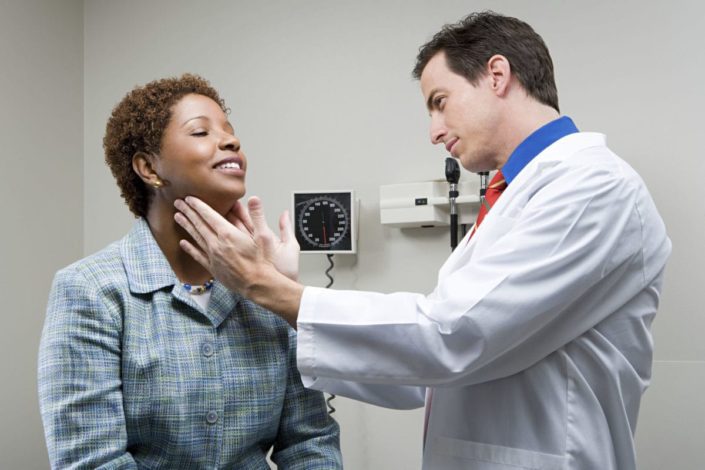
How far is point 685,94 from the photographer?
1.91 m

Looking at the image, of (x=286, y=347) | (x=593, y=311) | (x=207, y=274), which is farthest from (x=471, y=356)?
(x=207, y=274)

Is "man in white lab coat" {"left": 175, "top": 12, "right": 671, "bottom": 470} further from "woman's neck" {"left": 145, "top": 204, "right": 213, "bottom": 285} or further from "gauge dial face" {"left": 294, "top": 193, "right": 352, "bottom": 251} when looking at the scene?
"gauge dial face" {"left": 294, "top": 193, "right": 352, "bottom": 251}

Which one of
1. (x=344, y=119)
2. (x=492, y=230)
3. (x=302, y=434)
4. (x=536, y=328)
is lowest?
(x=302, y=434)

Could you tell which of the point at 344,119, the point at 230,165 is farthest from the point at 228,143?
the point at 344,119

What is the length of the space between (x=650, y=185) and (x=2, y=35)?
219cm

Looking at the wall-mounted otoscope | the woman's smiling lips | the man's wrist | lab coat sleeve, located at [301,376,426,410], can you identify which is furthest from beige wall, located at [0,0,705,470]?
the man's wrist

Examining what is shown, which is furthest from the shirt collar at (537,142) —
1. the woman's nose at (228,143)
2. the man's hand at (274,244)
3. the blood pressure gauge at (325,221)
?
the blood pressure gauge at (325,221)

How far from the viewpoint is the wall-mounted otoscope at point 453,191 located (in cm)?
208

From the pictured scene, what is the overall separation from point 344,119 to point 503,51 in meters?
1.11

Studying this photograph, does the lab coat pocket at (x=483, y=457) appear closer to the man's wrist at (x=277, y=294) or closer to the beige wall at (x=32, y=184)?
the man's wrist at (x=277, y=294)

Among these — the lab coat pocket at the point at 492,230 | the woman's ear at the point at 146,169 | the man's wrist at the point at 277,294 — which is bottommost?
the man's wrist at the point at 277,294

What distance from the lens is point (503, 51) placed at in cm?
130

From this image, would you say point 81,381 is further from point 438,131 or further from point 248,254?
point 438,131

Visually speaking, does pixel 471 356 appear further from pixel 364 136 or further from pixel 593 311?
pixel 364 136
